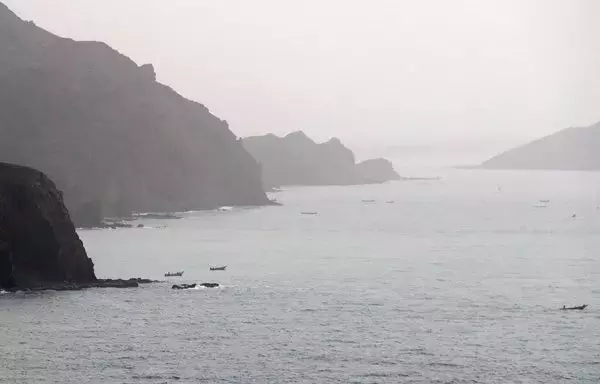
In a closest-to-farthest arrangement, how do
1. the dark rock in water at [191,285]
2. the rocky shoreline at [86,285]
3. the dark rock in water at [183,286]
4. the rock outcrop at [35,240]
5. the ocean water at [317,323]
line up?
the ocean water at [317,323], the rocky shoreline at [86,285], the rock outcrop at [35,240], the dark rock in water at [183,286], the dark rock in water at [191,285]

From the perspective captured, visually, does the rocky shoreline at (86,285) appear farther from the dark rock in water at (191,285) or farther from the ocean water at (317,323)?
the dark rock in water at (191,285)

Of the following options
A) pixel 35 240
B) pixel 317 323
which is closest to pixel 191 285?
pixel 35 240

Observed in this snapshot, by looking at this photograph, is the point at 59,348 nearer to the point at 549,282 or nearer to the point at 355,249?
the point at 549,282

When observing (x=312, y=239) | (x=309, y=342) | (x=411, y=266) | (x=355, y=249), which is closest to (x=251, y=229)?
(x=312, y=239)

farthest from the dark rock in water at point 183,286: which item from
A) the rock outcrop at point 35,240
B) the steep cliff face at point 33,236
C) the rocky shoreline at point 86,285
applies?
the steep cliff face at point 33,236

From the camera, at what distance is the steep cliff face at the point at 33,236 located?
300ft

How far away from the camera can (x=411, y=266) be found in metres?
130

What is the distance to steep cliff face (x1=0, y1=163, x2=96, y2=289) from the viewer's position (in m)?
91.5

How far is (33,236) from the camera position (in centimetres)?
9356

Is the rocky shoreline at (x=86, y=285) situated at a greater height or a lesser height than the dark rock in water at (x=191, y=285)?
greater

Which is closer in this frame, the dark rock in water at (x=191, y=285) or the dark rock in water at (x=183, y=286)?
the dark rock in water at (x=183, y=286)

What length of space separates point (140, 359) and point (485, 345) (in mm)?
30632

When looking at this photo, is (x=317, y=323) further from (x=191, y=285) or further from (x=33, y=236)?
(x=33, y=236)

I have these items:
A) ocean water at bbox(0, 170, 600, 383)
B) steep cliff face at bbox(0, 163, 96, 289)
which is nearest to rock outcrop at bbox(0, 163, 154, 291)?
steep cliff face at bbox(0, 163, 96, 289)
